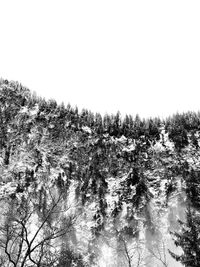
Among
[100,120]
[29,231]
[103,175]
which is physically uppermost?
[100,120]

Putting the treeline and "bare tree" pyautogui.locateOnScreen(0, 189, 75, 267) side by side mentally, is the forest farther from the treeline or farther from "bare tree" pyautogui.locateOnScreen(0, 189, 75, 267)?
"bare tree" pyautogui.locateOnScreen(0, 189, 75, 267)

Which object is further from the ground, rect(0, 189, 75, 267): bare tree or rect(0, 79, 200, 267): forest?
rect(0, 79, 200, 267): forest

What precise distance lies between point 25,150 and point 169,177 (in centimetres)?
3736

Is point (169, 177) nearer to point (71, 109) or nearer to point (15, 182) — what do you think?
point (15, 182)

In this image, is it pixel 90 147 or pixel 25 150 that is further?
pixel 90 147

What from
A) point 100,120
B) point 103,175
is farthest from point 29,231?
point 100,120

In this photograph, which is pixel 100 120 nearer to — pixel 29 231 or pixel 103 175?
pixel 103 175

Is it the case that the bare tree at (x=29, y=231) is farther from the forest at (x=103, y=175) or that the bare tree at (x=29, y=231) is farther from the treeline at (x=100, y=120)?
the treeline at (x=100, y=120)

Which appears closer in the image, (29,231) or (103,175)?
(29,231)

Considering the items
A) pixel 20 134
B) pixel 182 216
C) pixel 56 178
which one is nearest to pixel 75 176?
pixel 56 178

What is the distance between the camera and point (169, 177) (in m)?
64.2

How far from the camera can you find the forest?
49.9 metres

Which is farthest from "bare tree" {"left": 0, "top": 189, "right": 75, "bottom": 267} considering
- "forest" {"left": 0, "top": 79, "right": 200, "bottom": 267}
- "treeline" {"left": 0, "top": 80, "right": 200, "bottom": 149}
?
"treeline" {"left": 0, "top": 80, "right": 200, "bottom": 149}

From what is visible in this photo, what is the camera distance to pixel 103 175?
68.4 m
